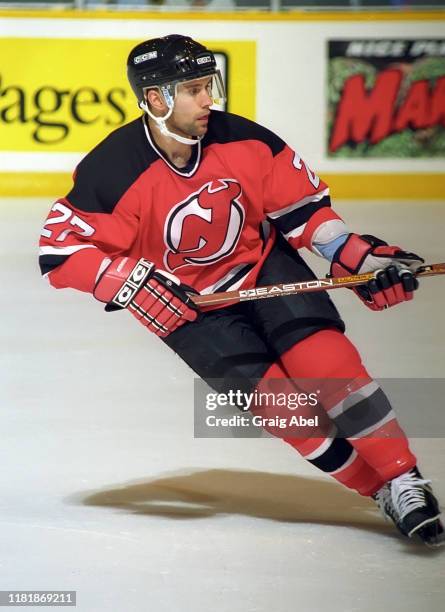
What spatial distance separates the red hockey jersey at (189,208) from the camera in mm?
3049

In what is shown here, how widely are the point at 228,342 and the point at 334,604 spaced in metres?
0.74

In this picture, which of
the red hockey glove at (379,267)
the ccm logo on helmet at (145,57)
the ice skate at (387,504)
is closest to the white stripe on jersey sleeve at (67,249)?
the ccm logo on helmet at (145,57)

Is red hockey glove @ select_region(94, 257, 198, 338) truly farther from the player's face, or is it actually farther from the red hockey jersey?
the player's face

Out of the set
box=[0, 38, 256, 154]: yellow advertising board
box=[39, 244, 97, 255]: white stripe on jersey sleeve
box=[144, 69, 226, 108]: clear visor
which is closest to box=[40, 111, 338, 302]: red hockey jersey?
box=[39, 244, 97, 255]: white stripe on jersey sleeve

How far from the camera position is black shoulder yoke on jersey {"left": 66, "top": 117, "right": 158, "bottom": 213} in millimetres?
3055

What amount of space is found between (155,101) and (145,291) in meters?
0.47

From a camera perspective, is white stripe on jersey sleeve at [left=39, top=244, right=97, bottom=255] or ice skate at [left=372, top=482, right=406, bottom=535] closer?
ice skate at [left=372, top=482, right=406, bottom=535]

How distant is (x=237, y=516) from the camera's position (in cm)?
318

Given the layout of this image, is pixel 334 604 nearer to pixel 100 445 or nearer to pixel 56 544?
pixel 56 544

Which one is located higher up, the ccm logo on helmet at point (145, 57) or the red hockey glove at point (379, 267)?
the ccm logo on helmet at point (145, 57)

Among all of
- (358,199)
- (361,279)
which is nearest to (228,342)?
(361,279)

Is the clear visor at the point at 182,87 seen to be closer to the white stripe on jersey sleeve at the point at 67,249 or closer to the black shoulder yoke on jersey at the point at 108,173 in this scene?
the black shoulder yoke on jersey at the point at 108,173

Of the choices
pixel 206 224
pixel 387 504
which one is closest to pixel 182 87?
pixel 206 224

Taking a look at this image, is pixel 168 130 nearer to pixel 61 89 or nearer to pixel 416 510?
pixel 416 510
